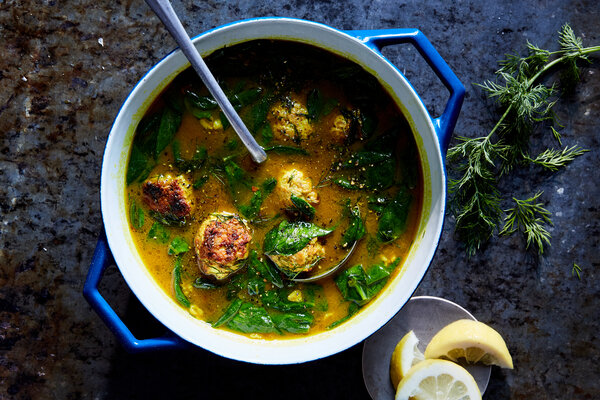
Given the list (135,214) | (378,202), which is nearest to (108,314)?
(135,214)

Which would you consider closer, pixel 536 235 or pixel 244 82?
pixel 244 82

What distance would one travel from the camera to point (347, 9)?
2.76 m

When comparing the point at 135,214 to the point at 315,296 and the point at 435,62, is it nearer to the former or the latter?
the point at 315,296

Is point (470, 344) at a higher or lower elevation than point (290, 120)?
lower

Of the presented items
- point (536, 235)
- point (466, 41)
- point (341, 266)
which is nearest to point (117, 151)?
point (341, 266)

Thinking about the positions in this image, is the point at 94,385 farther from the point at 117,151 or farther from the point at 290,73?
the point at 290,73

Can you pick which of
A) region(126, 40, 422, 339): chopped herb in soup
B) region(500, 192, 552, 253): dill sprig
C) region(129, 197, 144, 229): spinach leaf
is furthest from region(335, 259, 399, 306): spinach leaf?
region(129, 197, 144, 229): spinach leaf

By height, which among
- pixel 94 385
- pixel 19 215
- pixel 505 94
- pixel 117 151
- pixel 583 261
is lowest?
pixel 583 261

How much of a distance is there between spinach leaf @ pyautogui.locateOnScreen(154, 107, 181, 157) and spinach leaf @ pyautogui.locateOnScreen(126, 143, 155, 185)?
57 millimetres

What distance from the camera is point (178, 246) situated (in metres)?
2.57

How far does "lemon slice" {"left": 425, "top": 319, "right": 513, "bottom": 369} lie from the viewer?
101 inches

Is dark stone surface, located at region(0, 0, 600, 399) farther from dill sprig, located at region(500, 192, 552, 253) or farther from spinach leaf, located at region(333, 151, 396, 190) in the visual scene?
spinach leaf, located at region(333, 151, 396, 190)

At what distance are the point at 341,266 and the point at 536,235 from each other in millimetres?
1078

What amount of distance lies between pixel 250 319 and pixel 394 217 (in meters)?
0.84
